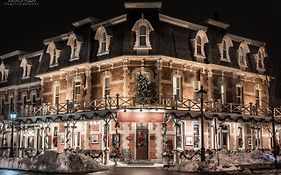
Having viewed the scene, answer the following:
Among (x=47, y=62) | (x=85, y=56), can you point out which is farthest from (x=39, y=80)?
(x=85, y=56)

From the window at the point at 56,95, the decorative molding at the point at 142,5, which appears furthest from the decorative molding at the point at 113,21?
the window at the point at 56,95

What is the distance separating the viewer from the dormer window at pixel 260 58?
136ft

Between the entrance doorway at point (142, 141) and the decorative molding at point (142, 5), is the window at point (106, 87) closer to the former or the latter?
the entrance doorway at point (142, 141)

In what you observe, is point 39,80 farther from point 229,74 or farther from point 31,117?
point 229,74

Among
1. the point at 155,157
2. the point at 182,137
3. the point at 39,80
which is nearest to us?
the point at 155,157

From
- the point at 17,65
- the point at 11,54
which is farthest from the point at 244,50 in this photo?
the point at 11,54

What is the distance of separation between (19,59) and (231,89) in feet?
85.5

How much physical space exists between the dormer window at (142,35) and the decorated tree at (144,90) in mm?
2302

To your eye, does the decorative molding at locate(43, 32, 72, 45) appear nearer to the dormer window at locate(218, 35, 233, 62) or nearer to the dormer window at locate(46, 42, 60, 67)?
the dormer window at locate(46, 42, 60, 67)

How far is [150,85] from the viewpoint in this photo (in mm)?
31766

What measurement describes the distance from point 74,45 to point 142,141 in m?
12.1

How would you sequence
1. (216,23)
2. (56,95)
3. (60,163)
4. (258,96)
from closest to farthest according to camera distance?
(60,163), (216,23), (56,95), (258,96)

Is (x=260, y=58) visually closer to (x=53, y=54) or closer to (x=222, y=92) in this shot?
(x=222, y=92)

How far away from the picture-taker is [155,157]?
30.9 metres
